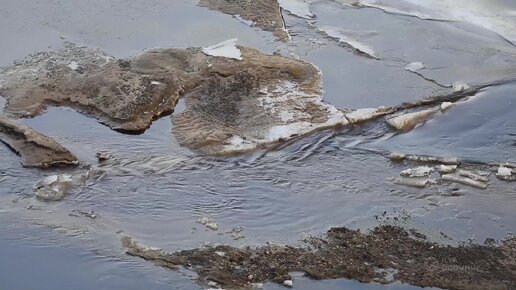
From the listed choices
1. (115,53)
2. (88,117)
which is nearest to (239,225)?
(88,117)

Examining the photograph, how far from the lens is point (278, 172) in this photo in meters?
8.31

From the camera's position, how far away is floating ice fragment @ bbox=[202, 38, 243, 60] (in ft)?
34.8

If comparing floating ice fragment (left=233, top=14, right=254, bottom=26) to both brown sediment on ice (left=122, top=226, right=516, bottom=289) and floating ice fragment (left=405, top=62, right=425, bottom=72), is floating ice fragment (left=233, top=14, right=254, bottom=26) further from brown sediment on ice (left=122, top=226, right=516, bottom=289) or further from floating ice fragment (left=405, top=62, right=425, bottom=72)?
brown sediment on ice (left=122, top=226, right=516, bottom=289)

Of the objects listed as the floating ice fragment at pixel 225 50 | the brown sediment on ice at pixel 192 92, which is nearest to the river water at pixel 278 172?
the brown sediment on ice at pixel 192 92

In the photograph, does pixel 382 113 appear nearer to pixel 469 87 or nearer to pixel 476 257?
pixel 469 87

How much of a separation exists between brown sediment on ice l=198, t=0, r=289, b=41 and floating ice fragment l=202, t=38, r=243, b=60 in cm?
98

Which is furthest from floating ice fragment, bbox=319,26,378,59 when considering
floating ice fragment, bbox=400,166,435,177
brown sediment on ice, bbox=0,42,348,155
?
floating ice fragment, bbox=400,166,435,177

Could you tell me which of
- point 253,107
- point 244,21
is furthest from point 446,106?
point 244,21

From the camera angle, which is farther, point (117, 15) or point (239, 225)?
point (117, 15)

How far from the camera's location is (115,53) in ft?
35.9

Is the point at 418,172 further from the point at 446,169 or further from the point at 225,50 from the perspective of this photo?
the point at 225,50

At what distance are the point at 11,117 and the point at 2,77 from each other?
113 centimetres

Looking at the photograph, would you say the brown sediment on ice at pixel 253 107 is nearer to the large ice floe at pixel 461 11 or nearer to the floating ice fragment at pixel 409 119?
the floating ice fragment at pixel 409 119

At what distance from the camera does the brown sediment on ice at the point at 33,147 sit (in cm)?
850
